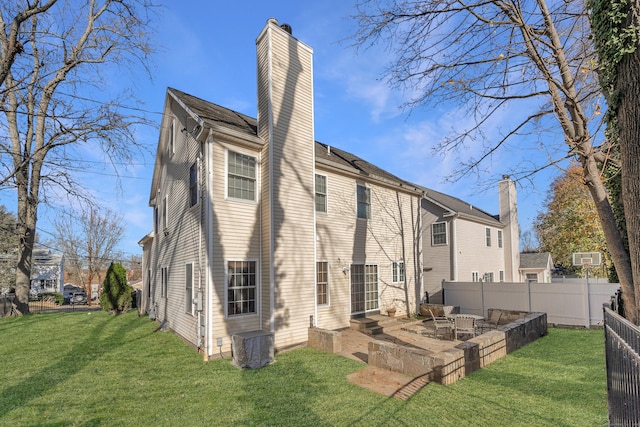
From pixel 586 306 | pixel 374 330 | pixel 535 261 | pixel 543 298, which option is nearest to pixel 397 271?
pixel 374 330

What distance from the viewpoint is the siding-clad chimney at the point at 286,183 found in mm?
9250

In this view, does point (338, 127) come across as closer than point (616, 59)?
No

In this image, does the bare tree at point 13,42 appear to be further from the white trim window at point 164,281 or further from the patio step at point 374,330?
the patio step at point 374,330

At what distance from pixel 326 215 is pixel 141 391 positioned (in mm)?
7397

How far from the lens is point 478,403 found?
Result: 5379 millimetres

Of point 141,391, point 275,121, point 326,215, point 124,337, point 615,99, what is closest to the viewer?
point 615,99

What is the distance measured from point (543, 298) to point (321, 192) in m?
10.3

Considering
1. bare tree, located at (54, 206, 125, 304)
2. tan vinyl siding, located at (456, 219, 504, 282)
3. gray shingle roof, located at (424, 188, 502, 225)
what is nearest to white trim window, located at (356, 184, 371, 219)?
gray shingle roof, located at (424, 188, 502, 225)

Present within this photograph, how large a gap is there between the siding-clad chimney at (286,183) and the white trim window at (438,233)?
10.6m

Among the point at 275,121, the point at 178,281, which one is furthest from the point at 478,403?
the point at 178,281

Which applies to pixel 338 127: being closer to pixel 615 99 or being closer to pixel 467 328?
pixel 467 328

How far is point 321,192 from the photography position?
11.8 meters

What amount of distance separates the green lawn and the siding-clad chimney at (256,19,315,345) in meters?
1.46

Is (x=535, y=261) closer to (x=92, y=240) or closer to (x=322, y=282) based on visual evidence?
(x=322, y=282)
